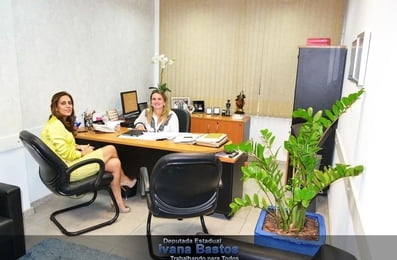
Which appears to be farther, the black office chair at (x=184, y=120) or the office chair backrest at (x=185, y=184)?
the black office chair at (x=184, y=120)

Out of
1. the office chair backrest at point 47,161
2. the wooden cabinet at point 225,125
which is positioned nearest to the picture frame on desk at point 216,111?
the wooden cabinet at point 225,125

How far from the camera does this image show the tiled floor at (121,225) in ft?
7.91

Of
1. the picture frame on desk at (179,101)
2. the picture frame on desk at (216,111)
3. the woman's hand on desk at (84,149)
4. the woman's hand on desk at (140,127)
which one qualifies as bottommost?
the woman's hand on desk at (84,149)

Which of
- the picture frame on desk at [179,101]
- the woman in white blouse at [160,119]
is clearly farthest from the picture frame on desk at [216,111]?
the woman in white blouse at [160,119]

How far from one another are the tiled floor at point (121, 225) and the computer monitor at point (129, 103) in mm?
1396

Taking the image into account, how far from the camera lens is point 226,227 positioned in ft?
8.95

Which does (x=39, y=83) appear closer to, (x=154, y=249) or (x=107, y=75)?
(x=107, y=75)

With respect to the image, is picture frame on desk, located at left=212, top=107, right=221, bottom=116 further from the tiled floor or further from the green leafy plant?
the green leafy plant

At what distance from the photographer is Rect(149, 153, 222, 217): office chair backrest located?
1861 millimetres

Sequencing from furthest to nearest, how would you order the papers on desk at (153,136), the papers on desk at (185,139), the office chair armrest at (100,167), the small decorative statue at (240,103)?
the small decorative statue at (240,103)
the papers on desk at (153,136)
the papers on desk at (185,139)
the office chair armrest at (100,167)

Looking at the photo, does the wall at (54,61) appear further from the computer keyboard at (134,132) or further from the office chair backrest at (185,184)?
the office chair backrest at (185,184)

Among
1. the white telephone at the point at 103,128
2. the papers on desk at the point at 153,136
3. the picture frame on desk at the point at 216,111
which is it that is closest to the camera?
the papers on desk at the point at 153,136

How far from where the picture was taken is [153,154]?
297 centimetres

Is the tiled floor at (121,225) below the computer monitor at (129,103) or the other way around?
below
